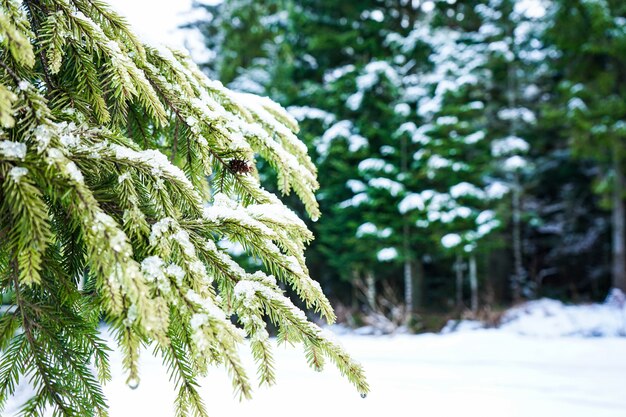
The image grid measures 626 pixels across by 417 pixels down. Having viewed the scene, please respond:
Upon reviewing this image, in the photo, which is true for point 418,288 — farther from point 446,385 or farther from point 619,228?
point 446,385

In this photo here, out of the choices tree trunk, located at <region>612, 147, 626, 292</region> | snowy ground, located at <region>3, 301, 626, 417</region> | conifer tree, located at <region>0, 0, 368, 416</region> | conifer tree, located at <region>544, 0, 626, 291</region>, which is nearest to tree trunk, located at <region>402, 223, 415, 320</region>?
snowy ground, located at <region>3, 301, 626, 417</region>

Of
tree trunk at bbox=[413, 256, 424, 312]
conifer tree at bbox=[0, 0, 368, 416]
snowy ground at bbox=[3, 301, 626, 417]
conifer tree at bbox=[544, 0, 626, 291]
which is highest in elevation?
conifer tree at bbox=[544, 0, 626, 291]

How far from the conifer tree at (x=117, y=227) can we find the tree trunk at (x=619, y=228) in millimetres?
10140

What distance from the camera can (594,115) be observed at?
8938 mm

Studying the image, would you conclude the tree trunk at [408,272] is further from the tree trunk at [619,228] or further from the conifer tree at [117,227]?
the conifer tree at [117,227]

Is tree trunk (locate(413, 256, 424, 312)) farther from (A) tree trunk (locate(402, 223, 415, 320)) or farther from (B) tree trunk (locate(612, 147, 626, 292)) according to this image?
(B) tree trunk (locate(612, 147, 626, 292))

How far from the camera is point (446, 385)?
3848 millimetres

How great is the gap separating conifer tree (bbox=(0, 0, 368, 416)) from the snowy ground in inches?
70.9

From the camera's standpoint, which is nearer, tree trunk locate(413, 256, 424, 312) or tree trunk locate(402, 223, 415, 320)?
tree trunk locate(402, 223, 415, 320)

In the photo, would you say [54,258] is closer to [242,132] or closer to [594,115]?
[242,132]

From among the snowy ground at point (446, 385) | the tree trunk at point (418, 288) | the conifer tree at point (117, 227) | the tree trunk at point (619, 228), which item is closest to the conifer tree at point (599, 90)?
the tree trunk at point (619, 228)

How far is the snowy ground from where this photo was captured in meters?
2.99

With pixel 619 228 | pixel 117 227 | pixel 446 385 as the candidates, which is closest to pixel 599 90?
pixel 619 228

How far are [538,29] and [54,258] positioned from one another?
Answer: 461 inches
